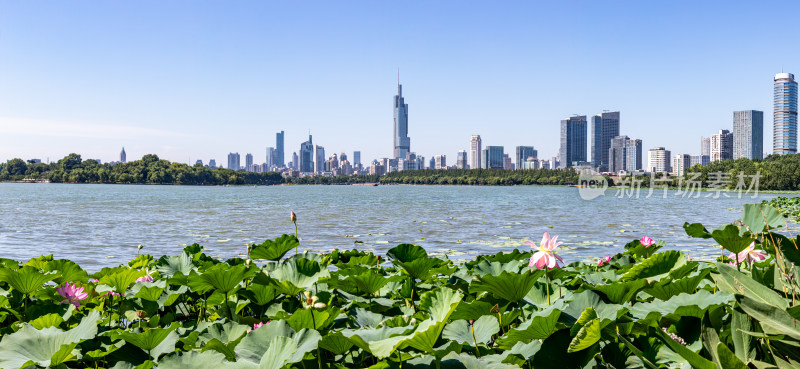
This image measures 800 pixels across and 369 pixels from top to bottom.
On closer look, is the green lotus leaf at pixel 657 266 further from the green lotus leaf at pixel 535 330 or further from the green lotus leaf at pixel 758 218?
the green lotus leaf at pixel 535 330

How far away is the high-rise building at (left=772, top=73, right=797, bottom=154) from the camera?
532 ft

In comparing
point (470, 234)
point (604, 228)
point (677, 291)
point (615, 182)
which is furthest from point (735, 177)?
point (677, 291)

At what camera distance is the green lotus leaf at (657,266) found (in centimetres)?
194

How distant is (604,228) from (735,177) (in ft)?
231

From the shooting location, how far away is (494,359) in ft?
3.76

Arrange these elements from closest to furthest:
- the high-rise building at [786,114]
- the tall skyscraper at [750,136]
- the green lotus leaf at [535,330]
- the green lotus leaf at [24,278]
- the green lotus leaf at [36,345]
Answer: the green lotus leaf at [535,330]
the green lotus leaf at [36,345]
the green lotus leaf at [24,278]
the high-rise building at [786,114]
the tall skyscraper at [750,136]

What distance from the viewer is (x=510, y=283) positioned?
1.62 meters

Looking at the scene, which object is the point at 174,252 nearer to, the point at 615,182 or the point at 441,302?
the point at 441,302

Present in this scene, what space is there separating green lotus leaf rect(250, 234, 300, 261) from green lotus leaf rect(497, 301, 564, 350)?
1373 mm

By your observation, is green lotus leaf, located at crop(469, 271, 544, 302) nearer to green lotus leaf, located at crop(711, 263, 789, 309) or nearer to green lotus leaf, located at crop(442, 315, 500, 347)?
green lotus leaf, located at crop(442, 315, 500, 347)

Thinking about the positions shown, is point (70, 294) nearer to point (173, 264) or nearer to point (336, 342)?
point (173, 264)

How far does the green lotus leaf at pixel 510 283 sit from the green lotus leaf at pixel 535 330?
0.35m

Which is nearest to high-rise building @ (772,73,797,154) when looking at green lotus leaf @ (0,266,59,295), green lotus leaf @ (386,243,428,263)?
green lotus leaf @ (386,243,428,263)

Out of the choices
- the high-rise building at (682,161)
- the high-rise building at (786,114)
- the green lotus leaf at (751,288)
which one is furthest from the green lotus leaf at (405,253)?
the high-rise building at (786,114)
